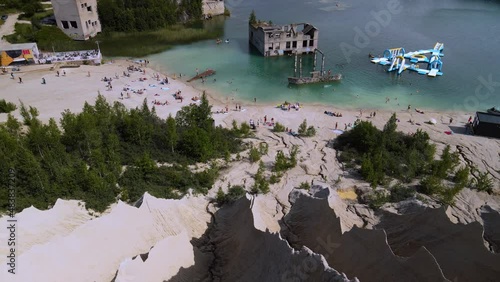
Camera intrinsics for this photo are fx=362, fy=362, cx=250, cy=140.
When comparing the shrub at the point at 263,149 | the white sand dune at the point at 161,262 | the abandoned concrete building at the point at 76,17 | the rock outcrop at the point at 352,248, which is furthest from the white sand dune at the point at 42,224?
the abandoned concrete building at the point at 76,17

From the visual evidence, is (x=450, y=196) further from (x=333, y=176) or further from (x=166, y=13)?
(x=166, y=13)

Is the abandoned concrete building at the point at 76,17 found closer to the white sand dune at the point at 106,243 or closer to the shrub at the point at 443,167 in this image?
the white sand dune at the point at 106,243

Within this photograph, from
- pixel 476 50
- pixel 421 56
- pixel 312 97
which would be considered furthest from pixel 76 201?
pixel 476 50

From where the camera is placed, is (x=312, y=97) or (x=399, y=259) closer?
(x=399, y=259)

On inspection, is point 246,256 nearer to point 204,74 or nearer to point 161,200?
point 161,200

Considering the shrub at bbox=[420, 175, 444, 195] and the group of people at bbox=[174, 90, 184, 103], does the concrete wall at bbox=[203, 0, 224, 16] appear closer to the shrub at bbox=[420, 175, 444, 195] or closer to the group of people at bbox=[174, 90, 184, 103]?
the group of people at bbox=[174, 90, 184, 103]

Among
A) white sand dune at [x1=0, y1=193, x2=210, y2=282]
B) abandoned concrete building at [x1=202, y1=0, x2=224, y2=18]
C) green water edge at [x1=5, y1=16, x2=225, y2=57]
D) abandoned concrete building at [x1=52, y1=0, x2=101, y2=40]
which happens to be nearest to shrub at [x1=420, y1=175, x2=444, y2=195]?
white sand dune at [x1=0, y1=193, x2=210, y2=282]
